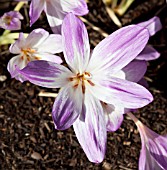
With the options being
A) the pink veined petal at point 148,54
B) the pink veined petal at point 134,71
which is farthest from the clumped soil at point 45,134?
the pink veined petal at point 134,71

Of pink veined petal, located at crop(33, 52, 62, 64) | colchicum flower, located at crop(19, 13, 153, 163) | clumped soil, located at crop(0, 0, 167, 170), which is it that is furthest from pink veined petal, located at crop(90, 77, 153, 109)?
clumped soil, located at crop(0, 0, 167, 170)

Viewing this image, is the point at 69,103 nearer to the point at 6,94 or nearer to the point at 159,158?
the point at 159,158

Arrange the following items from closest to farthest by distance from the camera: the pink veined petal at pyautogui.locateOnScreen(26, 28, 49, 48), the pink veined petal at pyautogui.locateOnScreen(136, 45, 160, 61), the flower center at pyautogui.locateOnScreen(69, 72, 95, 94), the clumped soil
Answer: the flower center at pyautogui.locateOnScreen(69, 72, 95, 94)
the pink veined petal at pyautogui.locateOnScreen(26, 28, 49, 48)
the pink veined petal at pyautogui.locateOnScreen(136, 45, 160, 61)
the clumped soil

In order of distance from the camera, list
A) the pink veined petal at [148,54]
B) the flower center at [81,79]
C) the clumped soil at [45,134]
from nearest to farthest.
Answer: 1. the flower center at [81,79]
2. the pink veined petal at [148,54]
3. the clumped soil at [45,134]

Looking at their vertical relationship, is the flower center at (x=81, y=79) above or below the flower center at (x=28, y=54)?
above

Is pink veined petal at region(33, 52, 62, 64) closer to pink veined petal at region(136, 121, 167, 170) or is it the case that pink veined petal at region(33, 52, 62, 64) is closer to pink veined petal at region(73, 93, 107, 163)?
pink veined petal at region(73, 93, 107, 163)

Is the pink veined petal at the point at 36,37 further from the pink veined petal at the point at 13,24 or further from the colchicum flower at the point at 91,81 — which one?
the colchicum flower at the point at 91,81
